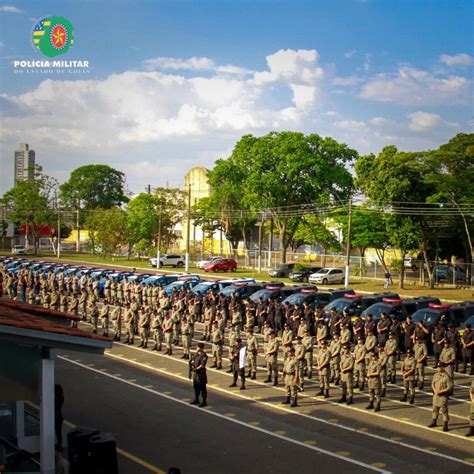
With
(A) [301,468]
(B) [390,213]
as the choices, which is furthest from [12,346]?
(B) [390,213]

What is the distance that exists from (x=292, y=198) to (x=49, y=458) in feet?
150

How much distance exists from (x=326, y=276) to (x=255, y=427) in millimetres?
33986

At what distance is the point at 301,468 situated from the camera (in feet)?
33.9

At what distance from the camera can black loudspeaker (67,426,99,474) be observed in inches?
366

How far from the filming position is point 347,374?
14414mm

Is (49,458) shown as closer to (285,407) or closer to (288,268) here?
(285,407)

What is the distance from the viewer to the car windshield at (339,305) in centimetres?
2313

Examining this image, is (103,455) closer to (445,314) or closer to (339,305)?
(445,314)

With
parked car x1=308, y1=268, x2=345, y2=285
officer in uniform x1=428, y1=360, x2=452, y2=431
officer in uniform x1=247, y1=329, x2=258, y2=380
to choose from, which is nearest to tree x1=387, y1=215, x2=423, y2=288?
parked car x1=308, y1=268, x2=345, y2=285

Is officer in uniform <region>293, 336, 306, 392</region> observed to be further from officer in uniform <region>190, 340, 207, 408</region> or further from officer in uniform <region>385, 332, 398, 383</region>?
officer in uniform <region>190, 340, 207, 408</region>

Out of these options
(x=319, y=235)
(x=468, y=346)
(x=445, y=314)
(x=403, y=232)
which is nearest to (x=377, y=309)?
(x=445, y=314)

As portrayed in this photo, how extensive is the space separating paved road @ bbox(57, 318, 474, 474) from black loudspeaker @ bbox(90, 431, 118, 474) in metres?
0.98

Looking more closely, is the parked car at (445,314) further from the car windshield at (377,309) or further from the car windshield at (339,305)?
the car windshield at (339,305)

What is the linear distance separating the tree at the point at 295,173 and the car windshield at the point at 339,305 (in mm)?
27972
